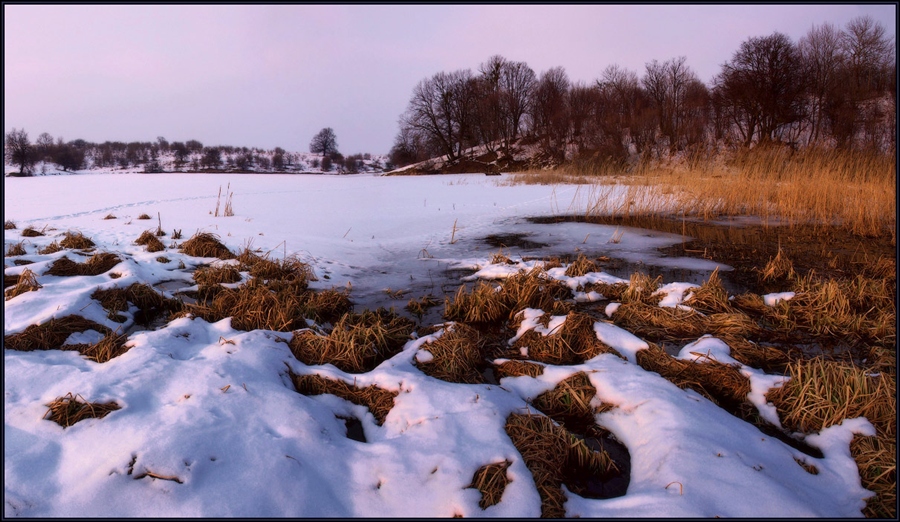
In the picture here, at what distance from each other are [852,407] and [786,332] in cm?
123

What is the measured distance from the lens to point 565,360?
120 inches

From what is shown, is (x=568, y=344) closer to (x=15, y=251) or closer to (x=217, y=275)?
(x=217, y=275)

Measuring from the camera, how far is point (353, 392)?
2.55 m

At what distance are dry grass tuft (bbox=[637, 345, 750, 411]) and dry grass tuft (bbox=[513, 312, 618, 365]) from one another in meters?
0.25

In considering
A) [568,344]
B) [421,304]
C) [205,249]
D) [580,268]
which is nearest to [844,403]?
[568,344]

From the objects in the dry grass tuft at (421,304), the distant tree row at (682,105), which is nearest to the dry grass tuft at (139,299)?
the dry grass tuft at (421,304)

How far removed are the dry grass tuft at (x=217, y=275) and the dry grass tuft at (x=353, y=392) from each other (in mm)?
2259

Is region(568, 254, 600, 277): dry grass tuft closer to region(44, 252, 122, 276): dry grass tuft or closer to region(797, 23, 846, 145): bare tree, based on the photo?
region(44, 252, 122, 276): dry grass tuft

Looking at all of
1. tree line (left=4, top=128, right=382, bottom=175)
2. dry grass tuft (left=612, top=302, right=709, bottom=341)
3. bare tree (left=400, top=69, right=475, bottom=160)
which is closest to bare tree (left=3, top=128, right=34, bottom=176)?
tree line (left=4, top=128, right=382, bottom=175)

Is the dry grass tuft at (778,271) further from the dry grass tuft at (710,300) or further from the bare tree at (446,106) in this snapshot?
the bare tree at (446,106)

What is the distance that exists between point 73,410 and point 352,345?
1.48 metres

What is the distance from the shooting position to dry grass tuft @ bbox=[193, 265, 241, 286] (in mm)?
4411

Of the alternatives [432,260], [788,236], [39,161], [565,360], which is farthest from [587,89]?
[39,161]

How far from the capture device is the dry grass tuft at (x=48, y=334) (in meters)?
2.80
